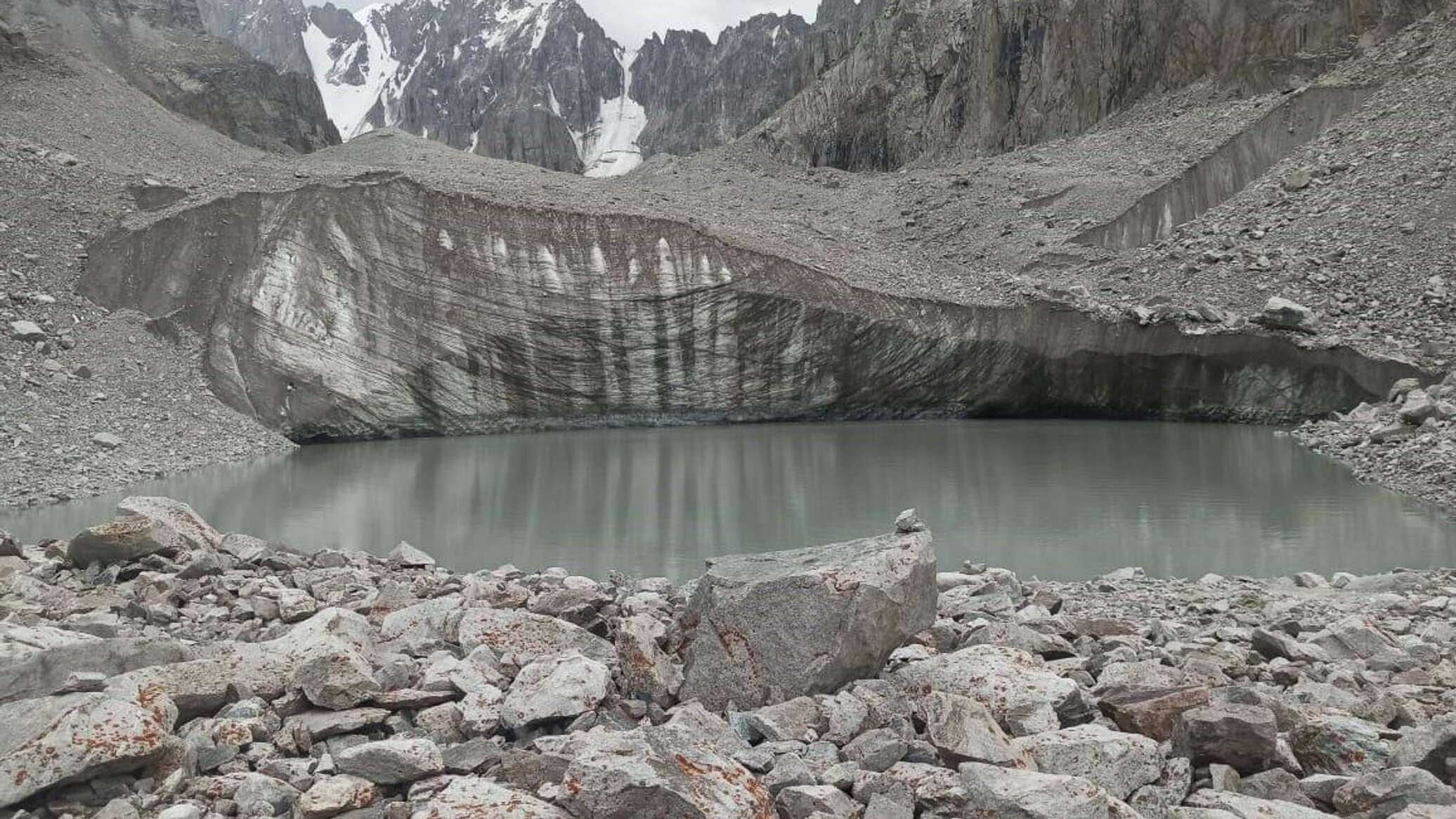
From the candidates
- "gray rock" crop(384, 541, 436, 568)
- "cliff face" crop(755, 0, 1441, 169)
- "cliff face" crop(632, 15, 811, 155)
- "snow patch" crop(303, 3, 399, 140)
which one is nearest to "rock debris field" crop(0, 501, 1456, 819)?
"gray rock" crop(384, 541, 436, 568)

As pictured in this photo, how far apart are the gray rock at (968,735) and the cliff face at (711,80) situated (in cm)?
8141

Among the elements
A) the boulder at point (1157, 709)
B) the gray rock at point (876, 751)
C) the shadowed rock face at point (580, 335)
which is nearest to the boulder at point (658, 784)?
the gray rock at point (876, 751)

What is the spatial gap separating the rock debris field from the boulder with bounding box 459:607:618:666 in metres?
0.02

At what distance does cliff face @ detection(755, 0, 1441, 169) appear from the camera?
39.0 metres

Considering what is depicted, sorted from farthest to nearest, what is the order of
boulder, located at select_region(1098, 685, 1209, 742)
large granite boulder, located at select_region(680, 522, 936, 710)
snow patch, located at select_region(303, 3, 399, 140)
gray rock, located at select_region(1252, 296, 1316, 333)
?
snow patch, located at select_region(303, 3, 399, 140), gray rock, located at select_region(1252, 296, 1316, 333), large granite boulder, located at select_region(680, 522, 936, 710), boulder, located at select_region(1098, 685, 1209, 742)

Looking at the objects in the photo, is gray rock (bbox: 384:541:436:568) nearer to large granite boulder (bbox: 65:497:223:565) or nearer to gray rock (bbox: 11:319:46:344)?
large granite boulder (bbox: 65:497:223:565)

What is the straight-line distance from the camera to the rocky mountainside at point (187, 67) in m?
44.9

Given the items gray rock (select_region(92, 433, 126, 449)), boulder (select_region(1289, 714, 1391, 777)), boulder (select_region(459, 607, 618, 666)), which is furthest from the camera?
gray rock (select_region(92, 433, 126, 449))

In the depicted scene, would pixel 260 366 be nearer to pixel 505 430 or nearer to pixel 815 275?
pixel 505 430

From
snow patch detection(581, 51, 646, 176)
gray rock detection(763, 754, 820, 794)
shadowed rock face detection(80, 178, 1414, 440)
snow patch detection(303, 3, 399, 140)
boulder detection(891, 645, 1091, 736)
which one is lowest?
gray rock detection(763, 754, 820, 794)

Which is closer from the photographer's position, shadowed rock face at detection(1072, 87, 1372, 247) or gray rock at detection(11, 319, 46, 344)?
gray rock at detection(11, 319, 46, 344)

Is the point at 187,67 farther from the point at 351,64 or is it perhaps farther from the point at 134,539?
the point at 351,64

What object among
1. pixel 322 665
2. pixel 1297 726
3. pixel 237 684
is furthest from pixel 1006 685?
pixel 237 684

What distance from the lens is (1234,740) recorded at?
3.17m
